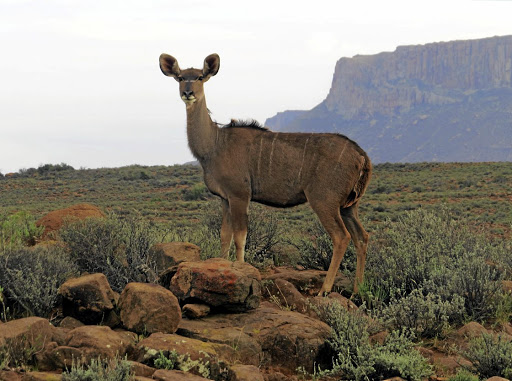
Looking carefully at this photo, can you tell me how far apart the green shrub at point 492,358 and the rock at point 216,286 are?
2.52 meters

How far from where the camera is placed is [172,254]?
8289 mm

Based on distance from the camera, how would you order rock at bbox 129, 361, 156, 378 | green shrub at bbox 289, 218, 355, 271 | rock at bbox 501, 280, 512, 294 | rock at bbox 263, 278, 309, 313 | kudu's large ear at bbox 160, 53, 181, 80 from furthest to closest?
green shrub at bbox 289, 218, 355, 271
kudu's large ear at bbox 160, 53, 181, 80
rock at bbox 501, 280, 512, 294
rock at bbox 263, 278, 309, 313
rock at bbox 129, 361, 156, 378

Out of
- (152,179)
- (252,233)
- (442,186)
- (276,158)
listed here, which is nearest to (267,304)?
(276,158)

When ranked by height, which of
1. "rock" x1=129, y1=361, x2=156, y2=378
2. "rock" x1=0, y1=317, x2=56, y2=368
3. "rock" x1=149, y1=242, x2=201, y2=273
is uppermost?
Result: "rock" x1=149, y1=242, x2=201, y2=273

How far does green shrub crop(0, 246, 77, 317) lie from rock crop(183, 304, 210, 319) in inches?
60.7

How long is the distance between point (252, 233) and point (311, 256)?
4.57 feet

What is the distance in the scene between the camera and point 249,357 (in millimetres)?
6289

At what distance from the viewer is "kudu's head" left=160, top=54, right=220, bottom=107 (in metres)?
8.80

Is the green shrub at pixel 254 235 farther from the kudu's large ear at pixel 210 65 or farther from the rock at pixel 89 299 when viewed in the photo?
the rock at pixel 89 299

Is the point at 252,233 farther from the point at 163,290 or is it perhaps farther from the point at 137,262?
the point at 163,290

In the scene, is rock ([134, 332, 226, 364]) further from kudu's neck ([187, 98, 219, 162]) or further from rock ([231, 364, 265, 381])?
kudu's neck ([187, 98, 219, 162])

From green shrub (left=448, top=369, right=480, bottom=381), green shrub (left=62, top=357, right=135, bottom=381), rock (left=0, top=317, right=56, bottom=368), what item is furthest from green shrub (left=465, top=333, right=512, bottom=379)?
rock (left=0, top=317, right=56, bottom=368)

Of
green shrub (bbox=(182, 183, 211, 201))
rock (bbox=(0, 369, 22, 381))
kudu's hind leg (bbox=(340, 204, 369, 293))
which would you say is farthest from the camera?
green shrub (bbox=(182, 183, 211, 201))

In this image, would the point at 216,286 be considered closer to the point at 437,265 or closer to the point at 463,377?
the point at 463,377
